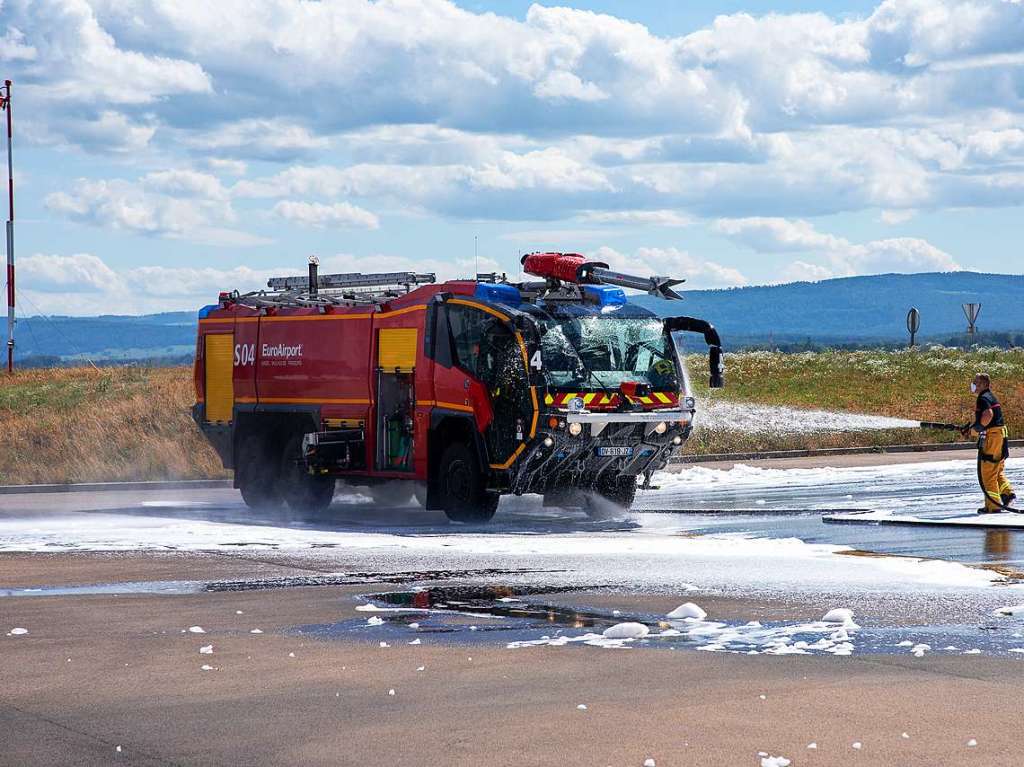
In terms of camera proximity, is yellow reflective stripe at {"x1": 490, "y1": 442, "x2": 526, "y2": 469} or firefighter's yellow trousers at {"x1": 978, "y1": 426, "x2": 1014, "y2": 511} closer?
firefighter's yellow trousers at {"x1": 978, "y1": 426, "x2": 1014, "y2": 511}

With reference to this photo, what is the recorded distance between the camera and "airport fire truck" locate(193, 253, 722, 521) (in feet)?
66.6

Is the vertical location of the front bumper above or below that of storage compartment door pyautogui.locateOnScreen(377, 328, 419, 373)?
below

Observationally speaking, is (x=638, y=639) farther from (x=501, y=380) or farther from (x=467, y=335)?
(x=467, y=335)

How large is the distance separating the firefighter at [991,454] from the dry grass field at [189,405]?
13379 mm

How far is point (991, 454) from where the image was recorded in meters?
19.7

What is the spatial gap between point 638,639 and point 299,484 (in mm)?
13413

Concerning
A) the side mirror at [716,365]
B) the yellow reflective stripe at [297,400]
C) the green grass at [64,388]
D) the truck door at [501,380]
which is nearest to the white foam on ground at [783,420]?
the green grass at [64,388]

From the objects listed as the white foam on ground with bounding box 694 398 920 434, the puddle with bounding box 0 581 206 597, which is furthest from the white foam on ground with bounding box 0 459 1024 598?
the white foam on ground with bounding box 694 398 920 434

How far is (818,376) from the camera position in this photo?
55812 millimetres

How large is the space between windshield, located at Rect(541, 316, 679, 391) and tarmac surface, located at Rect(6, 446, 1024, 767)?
17.8 feet

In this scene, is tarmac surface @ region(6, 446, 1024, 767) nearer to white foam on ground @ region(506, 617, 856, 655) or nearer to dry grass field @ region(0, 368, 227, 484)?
white foam on ground @ region(506, 617, 856, 655)

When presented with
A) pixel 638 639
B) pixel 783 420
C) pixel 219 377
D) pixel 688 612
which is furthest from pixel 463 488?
pixel 783 420

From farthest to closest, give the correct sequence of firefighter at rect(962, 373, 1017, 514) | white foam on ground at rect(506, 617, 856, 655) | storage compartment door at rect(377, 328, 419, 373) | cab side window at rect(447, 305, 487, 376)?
storage compartment door at rect(377, 328, 419, 373) < cab side window at rect(447, 305, 487, 376) < firefighter at rect(962, 373, 1017, 514) < white foam on ground at rect(506, 617, 856, 655)

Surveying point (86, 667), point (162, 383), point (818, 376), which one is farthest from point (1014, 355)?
point (86, 667)
